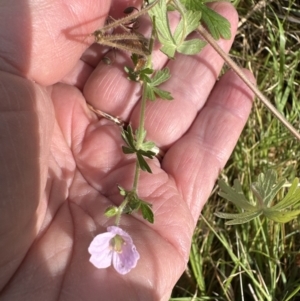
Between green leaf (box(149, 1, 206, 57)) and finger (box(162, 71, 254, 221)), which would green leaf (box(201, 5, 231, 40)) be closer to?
green leaf (box(149, 1, 206, 57))

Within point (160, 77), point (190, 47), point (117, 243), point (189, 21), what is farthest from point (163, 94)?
point (117, 243)

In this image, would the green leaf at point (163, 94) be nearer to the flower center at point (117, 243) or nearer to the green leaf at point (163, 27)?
the green leaf at point (163, 27)

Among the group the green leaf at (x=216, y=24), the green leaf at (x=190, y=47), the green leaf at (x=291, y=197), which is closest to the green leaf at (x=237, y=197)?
the green leaf at (x=291, y=197)

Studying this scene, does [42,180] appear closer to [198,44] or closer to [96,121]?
[96,121]

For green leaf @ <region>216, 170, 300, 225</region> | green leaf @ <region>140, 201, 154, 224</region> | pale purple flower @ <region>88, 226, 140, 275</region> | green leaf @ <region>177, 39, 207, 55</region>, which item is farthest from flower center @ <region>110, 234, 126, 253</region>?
green leaf @ <region>177, 39, 207, 55</region>

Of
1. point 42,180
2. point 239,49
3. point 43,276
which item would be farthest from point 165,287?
point 239,49

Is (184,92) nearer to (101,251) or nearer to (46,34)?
(46,34)
